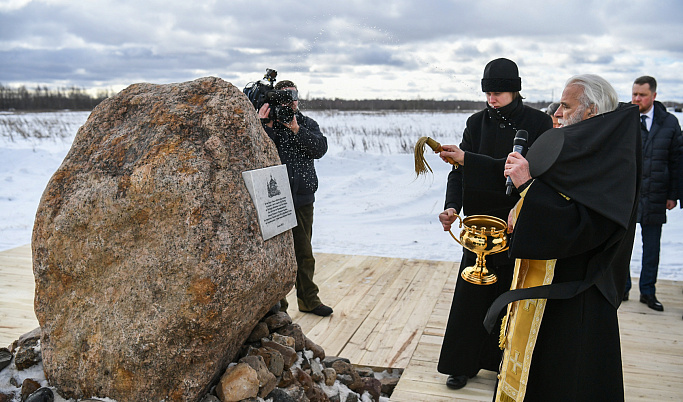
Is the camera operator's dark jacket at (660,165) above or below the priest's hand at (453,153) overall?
below

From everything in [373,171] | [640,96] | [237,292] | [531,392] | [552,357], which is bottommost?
[373,171]

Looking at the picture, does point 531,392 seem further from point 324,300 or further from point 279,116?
point 324,300

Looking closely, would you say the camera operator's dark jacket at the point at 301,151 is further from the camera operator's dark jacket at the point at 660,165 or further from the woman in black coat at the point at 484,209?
the camera operator's dark jacket at the point at 660,165

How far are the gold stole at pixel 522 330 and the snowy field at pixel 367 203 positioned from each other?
13.6ft

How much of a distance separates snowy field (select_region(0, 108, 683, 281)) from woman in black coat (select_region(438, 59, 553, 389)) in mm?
3305

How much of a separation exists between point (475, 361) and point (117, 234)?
2.19 metres

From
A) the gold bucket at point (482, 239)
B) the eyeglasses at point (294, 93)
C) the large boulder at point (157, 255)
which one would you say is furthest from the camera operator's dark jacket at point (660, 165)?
the large boulder at point (157, 255)

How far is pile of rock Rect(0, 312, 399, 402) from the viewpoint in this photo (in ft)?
8.84

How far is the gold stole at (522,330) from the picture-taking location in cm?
234

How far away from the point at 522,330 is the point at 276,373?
1276 millimetres

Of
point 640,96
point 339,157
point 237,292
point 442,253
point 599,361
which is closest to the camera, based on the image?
point 599,361

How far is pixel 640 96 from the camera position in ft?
15.3

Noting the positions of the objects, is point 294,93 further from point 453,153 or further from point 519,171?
point 519,171

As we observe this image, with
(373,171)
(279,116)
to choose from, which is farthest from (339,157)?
(279,116)
